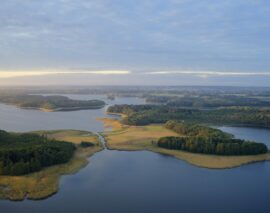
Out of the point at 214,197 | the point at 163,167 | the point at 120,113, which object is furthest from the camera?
the point at 120,113

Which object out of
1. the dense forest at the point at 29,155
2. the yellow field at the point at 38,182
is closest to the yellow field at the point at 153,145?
the dense forest at the point at 29,155

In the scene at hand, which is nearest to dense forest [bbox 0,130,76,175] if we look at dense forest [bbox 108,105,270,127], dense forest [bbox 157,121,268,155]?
dense forest [bbox 157,121,268,155]

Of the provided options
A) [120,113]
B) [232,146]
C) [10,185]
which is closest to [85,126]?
[120,113]

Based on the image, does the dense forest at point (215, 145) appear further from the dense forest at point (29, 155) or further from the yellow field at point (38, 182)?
the dense forest at point (29, 155)

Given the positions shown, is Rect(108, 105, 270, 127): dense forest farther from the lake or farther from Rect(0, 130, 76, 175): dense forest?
Rect(0, 130, 76, 175): dense forest

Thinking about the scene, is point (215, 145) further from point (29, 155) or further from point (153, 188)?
point (29, 155)

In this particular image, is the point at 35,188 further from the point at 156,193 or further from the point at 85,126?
the point at 85,126
